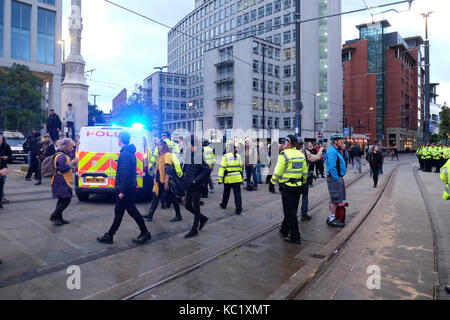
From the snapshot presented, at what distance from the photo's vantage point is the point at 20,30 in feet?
116

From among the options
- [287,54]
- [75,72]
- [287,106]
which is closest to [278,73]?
[287,54]

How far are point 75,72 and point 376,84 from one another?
234ft

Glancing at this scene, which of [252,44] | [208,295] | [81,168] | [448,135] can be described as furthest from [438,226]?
[252,44]

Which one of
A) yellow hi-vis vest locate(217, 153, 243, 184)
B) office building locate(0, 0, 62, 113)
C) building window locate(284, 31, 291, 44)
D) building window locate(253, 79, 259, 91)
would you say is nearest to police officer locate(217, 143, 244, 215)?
yellow hi-vis vest locate(217, 153, 243, 184)

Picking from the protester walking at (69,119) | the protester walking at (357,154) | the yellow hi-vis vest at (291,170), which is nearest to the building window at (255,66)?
the protester walking at (357,154)

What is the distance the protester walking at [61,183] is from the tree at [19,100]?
24.5 m

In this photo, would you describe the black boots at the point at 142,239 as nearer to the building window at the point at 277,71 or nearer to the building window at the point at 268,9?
the building window at the point at 277,71

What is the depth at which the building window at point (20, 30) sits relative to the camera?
34812 mm

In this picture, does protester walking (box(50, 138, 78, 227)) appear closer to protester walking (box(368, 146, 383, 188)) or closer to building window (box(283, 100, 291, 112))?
protester walking (box(368, 146, 383, 188))

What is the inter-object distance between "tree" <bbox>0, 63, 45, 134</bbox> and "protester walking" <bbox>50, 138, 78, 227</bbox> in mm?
24519

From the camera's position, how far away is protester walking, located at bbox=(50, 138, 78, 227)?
6.34 meters

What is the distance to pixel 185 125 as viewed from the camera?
74375 millimetres

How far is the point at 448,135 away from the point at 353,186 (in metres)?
28.4
